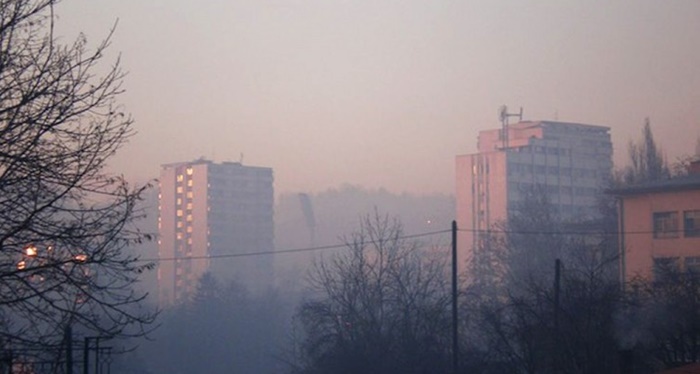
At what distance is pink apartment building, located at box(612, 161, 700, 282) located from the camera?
4447 centimetres

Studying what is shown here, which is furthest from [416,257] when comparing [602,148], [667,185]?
[602,148]

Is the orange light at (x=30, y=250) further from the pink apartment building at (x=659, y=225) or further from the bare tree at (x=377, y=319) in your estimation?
the pink apartment building at (x=659, y=225)

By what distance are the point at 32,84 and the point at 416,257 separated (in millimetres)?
32316

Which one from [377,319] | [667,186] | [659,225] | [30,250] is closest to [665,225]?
[659,225]

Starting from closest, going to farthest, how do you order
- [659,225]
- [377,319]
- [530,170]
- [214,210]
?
[377,319] → [659,225] → [530,170] → [214,210]

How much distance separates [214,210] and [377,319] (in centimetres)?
7560

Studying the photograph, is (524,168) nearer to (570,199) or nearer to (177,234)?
(570,199)

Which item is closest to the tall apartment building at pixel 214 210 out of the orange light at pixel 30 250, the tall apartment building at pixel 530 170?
the tall apartment building at pixel 530 170

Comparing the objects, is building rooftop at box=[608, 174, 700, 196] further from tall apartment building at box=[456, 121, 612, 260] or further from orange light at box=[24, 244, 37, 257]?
tall apartment building at box=[456, 121, 612, 260]

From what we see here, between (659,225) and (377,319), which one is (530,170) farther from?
(377,319)

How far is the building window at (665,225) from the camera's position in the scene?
45.1 meters

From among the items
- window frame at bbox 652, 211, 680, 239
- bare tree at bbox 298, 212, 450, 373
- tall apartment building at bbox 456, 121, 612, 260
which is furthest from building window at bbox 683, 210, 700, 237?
tall apartment building at bbox 456, 121, 612, 260

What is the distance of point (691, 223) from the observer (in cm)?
4459

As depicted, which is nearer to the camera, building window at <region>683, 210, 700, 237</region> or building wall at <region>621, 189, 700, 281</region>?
building window at <region>683, 210, 700, 237</region>
